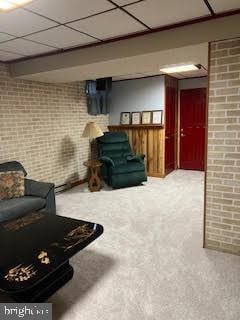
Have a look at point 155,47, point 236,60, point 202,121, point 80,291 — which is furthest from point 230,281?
point 202,121

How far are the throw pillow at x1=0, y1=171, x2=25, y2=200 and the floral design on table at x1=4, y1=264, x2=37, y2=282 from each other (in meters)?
1.67

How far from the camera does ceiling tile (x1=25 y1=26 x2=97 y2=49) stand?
98.9 inches

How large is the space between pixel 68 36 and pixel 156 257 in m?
2.45

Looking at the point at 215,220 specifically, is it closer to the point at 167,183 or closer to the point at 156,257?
the point at 156,257

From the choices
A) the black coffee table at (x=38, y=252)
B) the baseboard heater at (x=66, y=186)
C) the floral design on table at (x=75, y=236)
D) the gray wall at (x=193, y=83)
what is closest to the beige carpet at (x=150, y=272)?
the black coffee table at (x=38, y=252)

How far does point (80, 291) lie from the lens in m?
2.06

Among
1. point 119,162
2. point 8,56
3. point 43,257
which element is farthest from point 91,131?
point 43,257

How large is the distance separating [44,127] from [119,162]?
62.6 inches

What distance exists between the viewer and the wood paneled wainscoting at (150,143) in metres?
5.53

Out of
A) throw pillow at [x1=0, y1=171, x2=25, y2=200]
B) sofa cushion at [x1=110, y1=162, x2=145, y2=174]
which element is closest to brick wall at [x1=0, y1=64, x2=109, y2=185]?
throw pillow at [x1=0, y1=171, x2=25, y2=200]

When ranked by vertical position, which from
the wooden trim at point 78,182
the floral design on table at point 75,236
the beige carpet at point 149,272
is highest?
the floral design on table at point 75,236

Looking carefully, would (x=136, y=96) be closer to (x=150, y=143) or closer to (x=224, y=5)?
(x=150, y=143)

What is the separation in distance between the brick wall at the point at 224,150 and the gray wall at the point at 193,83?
3.53 m

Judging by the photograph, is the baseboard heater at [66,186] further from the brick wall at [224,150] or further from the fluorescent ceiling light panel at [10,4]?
the fluorescent ceiling light panel at [10,4]
